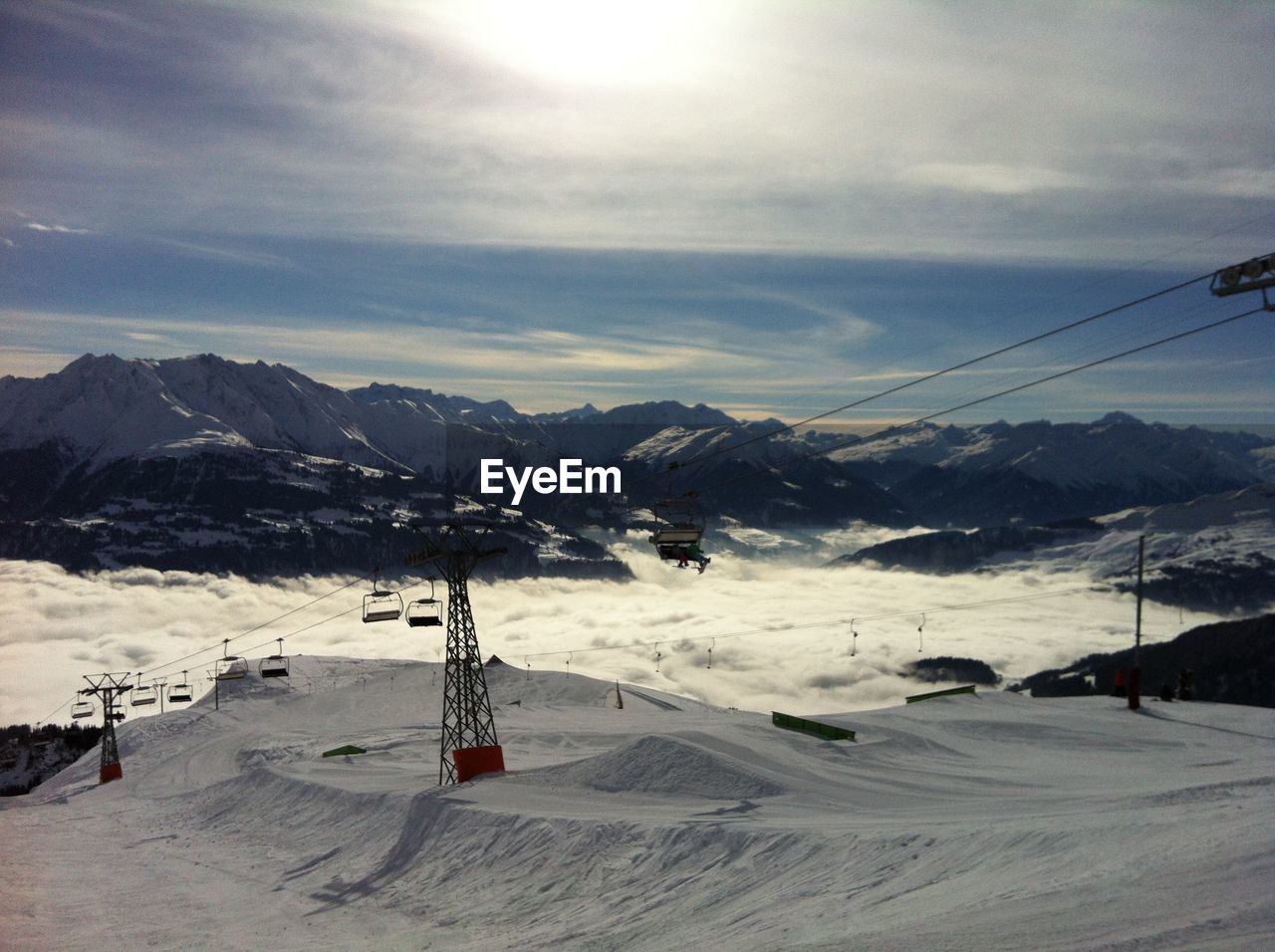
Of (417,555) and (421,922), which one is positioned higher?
(417,555)

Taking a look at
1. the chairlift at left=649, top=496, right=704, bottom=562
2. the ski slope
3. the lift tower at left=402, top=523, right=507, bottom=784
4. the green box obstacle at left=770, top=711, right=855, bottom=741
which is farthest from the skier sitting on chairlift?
the green box obstacle at left=770, top=711, right=855, bottom=741

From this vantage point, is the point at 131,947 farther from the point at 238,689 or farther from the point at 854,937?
the point at 238,689

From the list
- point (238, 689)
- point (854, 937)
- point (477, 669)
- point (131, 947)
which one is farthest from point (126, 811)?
point (238, 689)

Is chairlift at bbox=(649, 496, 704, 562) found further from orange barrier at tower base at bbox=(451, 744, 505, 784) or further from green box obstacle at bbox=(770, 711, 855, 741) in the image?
orange barrier at tower base at bbox=(451, 744, 505, 784)

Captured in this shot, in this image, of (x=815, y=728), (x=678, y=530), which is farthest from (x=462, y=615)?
(x=815, y=728)

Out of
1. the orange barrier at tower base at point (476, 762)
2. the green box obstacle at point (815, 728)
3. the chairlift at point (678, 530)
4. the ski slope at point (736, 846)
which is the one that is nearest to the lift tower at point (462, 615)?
the orange barrier at tower base at point (476, 762)

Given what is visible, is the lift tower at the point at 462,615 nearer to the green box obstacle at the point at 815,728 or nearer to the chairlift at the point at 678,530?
the chairlift at the point at 678,530
